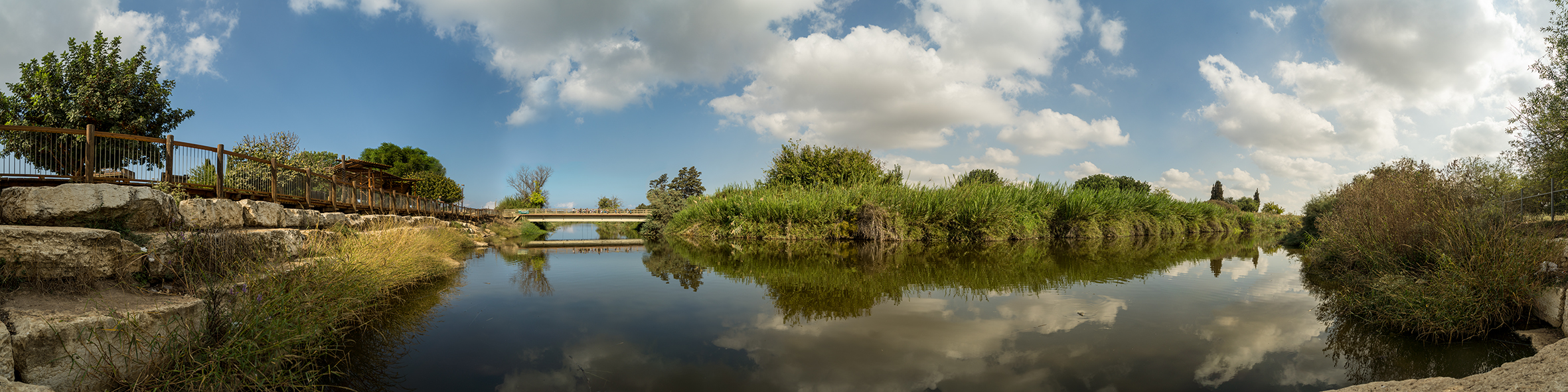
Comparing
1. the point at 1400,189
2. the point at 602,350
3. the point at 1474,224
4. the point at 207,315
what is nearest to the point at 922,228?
the point at 1400,189

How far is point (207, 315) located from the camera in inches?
129

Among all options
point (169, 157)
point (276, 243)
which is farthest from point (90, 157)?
point (276, 243)

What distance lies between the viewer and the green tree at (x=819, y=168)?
25.8 m

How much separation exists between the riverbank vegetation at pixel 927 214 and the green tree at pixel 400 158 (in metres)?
45.8

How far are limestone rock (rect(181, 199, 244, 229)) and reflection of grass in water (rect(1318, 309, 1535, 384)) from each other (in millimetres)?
10078

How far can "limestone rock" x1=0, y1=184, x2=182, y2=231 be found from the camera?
4.39 metres

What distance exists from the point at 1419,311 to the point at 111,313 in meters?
9.01

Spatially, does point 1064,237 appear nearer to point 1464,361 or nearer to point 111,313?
point 1464,361

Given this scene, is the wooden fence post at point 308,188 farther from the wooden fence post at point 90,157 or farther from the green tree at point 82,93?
the green tree at point 82,93

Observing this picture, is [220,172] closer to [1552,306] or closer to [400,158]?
[1552,306]

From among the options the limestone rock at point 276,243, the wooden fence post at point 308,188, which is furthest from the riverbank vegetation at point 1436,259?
the wooden fence post at point 308,188

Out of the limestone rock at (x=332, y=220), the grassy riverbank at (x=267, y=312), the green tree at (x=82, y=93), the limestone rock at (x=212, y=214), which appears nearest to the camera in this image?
the grassy riverbank at (x=267, y=312)

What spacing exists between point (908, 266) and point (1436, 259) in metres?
5.78

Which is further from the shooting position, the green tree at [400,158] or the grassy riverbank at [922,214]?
the green tree at [400,158]
